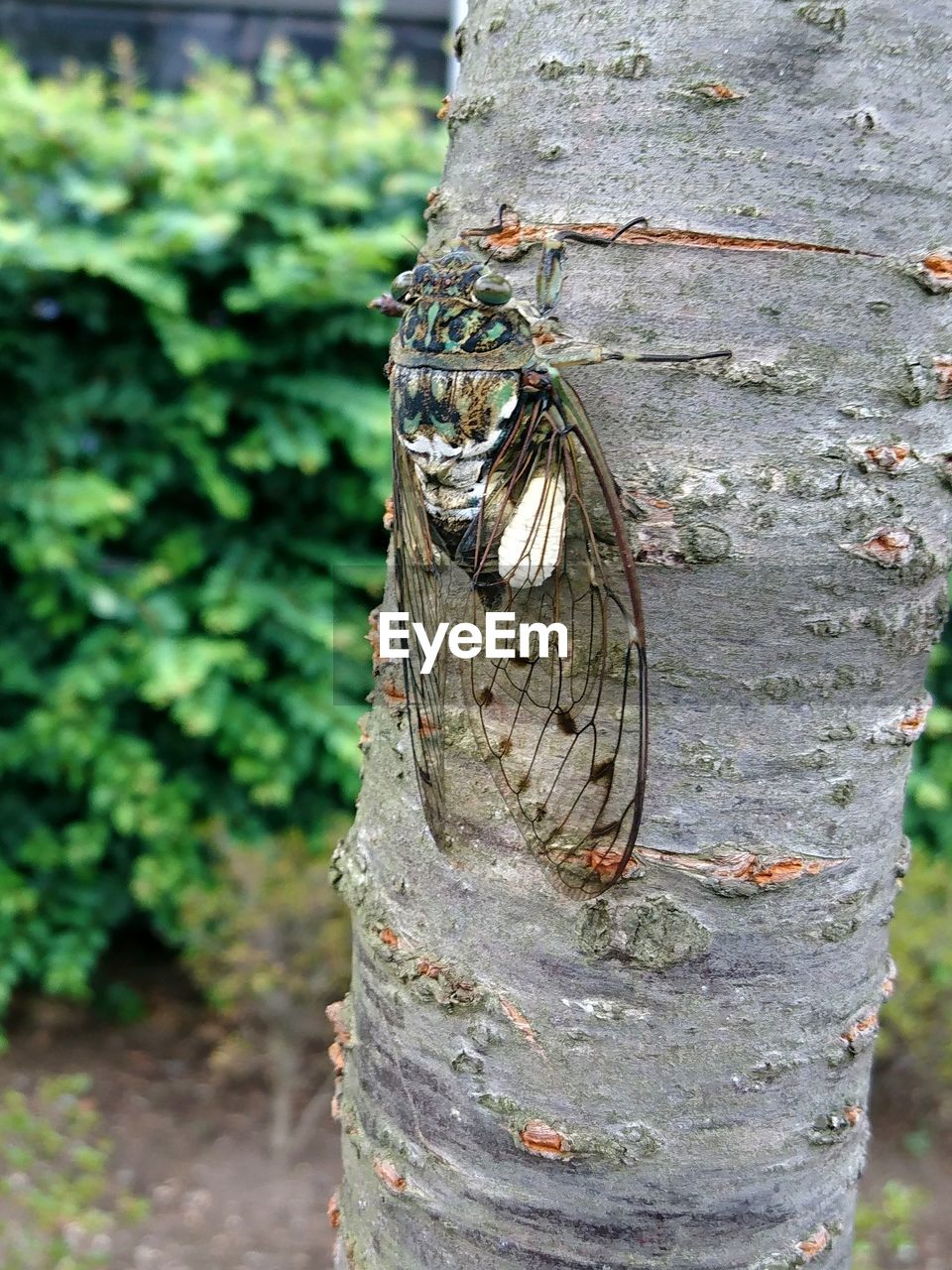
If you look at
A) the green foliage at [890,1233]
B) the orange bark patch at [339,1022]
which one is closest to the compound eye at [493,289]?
the orange bark patch at [339,1022]

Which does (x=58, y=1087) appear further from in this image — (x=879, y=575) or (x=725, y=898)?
(x=879, y=575)

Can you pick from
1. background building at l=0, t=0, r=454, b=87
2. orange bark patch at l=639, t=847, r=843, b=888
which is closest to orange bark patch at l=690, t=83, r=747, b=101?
orange bark patch at l=639, t=847, r=843, b=888

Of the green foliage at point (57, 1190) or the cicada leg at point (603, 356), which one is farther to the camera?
the green foliage at point (57, 1190)

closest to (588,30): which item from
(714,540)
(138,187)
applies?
(714,540)

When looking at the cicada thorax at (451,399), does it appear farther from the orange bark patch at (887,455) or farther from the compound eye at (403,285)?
the orange bark patch at (887,455)

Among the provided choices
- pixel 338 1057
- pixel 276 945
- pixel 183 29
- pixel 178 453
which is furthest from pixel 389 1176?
pixel 183 29

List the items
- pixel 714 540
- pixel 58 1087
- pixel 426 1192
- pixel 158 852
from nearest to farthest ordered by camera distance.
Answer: pixel 714 540 < pixel 426 1192 < pixel 58 1087 < pixel 158 852
